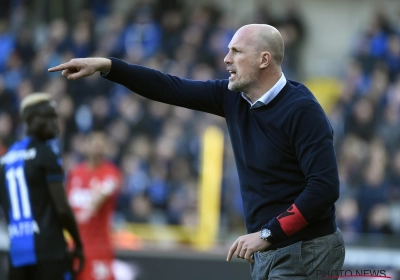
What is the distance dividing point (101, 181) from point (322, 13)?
8.61 meters

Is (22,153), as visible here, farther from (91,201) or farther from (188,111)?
(188,111)

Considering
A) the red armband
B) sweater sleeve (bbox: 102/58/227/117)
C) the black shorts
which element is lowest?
the black shorts

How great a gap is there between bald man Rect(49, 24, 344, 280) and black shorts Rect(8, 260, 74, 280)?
6.71 ft

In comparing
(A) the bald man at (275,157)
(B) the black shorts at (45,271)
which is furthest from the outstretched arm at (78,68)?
(B) the black shorts at (45,271)

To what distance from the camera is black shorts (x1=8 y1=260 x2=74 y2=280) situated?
6133 mm

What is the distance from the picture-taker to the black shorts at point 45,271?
6133 millimetres

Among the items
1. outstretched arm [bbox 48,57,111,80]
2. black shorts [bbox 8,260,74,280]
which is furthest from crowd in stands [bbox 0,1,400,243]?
outstretched arm [bbox 48,57,111,80]

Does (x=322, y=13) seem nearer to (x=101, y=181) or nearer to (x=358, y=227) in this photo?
(x=358, y=227)

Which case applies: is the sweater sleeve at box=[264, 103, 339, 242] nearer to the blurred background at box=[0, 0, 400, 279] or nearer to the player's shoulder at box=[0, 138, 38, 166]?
the player's shoulder at box=[0, 138, 38, 166]

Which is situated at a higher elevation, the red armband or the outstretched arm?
the outstretched arm

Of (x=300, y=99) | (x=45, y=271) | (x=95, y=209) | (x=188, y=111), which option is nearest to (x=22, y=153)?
(x=45, y=271)

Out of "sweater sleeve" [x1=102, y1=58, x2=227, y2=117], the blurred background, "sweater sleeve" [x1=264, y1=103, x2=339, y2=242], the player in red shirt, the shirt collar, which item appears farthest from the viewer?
the blurred background

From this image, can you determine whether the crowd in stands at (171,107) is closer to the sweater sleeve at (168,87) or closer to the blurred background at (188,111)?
the blurred background at (188,111)

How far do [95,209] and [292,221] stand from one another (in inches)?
180
